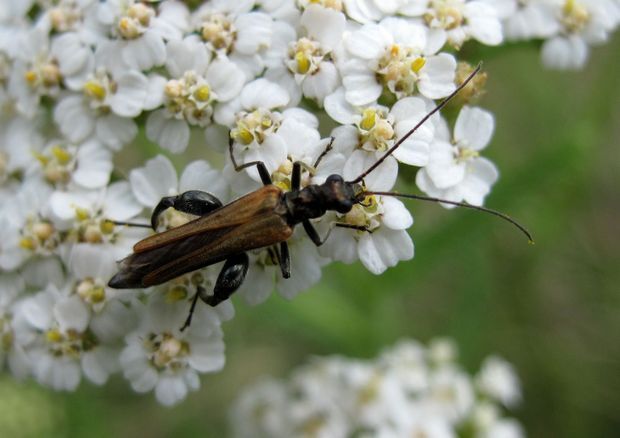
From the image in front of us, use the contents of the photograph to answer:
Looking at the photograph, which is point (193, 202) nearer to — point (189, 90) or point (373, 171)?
point (189, 90)

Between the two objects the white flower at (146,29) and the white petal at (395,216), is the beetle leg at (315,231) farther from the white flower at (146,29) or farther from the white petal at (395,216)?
the white flower at (146,29)

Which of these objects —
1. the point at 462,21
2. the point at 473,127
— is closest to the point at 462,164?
the point at 473,127

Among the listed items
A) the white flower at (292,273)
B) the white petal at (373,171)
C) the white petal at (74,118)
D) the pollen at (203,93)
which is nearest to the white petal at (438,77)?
the white petal at (373,171)

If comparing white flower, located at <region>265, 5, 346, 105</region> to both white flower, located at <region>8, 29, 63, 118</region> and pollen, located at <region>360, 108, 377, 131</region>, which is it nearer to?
pollen, located at <region>360, 108, 377, 131</region>

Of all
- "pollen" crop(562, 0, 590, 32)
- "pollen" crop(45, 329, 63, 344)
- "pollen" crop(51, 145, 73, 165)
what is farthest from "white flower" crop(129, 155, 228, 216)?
"pollen" crop(562, 0, 590, 32)

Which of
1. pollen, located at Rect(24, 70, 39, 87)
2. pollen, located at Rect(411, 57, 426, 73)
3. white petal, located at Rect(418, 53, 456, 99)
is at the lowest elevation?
pollen, located at Rect(24, 70, 39, 87)

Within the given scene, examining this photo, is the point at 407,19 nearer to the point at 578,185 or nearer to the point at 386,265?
the point at 386,265

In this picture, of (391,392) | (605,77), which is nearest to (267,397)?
(391,392)
